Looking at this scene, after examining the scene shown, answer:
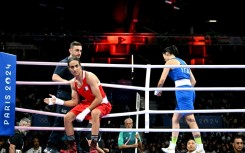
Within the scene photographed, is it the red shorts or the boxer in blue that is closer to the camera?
the red shorts

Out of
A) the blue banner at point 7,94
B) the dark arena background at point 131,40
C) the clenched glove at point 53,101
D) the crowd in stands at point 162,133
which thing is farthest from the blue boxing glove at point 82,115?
the dark arena background at point 131,40

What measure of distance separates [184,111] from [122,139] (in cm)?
270

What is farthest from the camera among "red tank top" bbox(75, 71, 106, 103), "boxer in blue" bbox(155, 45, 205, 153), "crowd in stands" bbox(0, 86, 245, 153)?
"crowd in stands" bbox(0, 86, 245, 153)

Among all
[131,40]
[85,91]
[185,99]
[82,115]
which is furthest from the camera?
[131,40]

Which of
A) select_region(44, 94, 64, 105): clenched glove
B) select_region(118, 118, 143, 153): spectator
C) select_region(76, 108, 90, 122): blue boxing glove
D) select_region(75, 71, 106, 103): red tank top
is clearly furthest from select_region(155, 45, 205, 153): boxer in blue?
select_region(118, 118, 143, 153): spectator

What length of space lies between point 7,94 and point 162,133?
1038cm

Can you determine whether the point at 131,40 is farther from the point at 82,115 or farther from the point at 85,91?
the point at 82,115

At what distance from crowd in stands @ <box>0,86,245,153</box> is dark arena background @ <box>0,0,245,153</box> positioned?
0.04 metres

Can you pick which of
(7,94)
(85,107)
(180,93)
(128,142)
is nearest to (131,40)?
(128,142)

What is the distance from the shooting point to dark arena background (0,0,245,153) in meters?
17.1

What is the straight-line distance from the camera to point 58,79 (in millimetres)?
6379

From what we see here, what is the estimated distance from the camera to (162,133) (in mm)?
15883

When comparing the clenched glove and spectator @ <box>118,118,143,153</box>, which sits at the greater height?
the clenched glove

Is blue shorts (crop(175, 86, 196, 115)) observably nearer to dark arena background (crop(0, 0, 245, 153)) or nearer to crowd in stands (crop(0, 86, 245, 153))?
crowd in stands (crop(0, 86, 245, 153))
